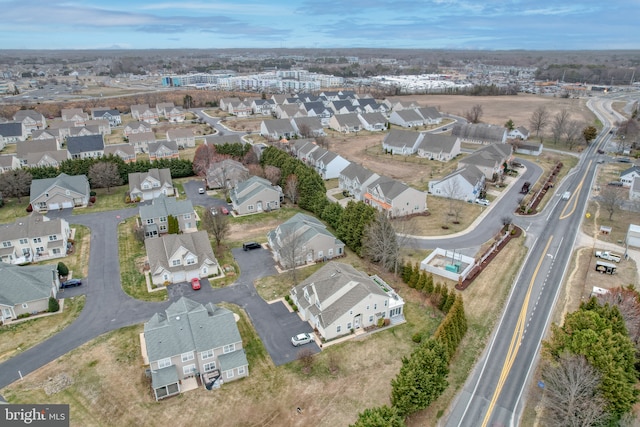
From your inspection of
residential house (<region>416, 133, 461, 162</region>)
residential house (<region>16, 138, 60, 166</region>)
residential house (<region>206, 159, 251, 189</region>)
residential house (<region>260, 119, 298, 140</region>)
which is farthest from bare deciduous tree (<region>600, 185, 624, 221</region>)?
residential house (<region>16, 138, 60, 166</region>)

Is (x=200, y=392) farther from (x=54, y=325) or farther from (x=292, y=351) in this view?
(x=54, y=325)

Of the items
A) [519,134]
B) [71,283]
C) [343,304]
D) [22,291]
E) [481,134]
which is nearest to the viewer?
[343,304]

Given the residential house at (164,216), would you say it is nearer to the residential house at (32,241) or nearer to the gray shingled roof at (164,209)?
the gray shingled roof at (164,209)

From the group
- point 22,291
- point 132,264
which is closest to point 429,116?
point 132,264

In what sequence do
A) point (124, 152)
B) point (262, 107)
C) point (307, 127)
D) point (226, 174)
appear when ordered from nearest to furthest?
point (226, 174) → point (124, 152) → point (307, 127) → point (262, 107)

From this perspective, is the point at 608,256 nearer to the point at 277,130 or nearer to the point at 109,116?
the point at 277,130

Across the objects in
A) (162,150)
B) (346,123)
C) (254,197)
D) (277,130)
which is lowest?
(254,197)

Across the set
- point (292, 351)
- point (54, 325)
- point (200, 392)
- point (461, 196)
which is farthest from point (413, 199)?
point (54, 325)
